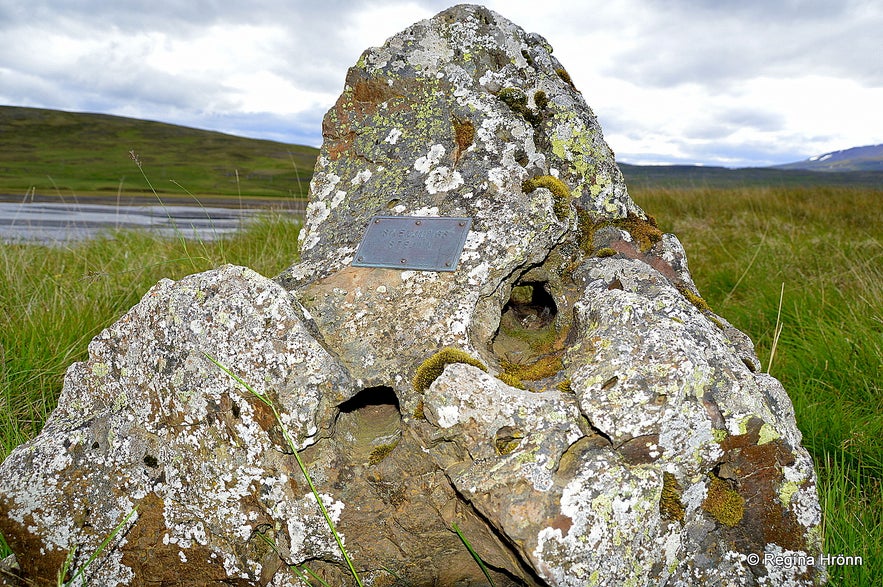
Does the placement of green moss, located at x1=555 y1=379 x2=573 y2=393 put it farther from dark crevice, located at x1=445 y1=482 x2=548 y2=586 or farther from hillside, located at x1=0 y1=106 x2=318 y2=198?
hillside, located at x1=0 y1=106 x2=318 y2=198

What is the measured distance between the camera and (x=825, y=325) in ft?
12.6

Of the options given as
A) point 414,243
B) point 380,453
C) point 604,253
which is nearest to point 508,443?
point 380,453

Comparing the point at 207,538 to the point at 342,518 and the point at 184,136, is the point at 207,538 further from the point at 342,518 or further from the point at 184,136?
the point at 184,136

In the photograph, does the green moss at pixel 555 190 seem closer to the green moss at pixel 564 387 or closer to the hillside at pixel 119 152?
the green moss at pixel 564 387

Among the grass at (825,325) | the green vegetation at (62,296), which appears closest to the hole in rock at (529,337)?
the grass at (825,325)

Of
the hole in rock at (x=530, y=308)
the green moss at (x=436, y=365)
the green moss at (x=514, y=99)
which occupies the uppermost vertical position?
the green moss at (x=514, y=99)

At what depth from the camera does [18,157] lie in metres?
61.1

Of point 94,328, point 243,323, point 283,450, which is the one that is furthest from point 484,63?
point 94,328

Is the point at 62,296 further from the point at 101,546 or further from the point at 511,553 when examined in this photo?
the point at 511,553

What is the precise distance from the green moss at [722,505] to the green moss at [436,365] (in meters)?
0.77

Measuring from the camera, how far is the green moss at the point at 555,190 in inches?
96.5

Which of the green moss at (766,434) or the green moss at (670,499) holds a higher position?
the green moss at (766,434)

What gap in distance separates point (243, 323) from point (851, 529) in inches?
92.2

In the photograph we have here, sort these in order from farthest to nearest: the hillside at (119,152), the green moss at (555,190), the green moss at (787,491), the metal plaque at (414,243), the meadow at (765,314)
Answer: the hillside at (119,152) < the meadow at (765,314) < the green moss at (555,190) < the metal plaque at (414,243) < the green moss at (787,491)
